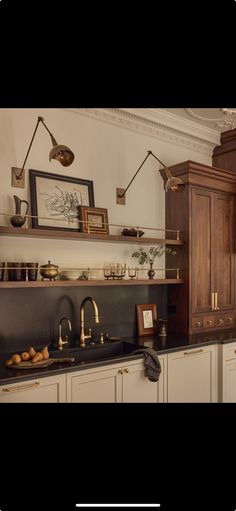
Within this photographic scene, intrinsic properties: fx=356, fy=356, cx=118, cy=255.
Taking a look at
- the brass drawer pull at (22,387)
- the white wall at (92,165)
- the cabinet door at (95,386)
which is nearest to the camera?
the brass drawer pull at (22,387)

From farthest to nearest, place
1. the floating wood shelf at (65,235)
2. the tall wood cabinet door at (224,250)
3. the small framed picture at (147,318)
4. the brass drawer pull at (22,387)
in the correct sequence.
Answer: the tall wood cabinet door at (224,250)
the small framed picture at (147,318)
the floating wood shelf at (65,235)
the brass drawer pull at (22,387)

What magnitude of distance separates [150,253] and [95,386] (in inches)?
54.9

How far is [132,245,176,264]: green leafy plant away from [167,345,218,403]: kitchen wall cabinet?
33.9 inches

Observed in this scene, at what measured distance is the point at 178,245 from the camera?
3291 millimetres

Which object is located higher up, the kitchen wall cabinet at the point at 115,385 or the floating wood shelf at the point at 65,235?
the floating wood shelf at the point at 65,235

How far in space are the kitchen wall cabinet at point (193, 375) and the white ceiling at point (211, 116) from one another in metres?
2.07

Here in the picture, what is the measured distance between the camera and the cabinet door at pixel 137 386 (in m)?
2.35

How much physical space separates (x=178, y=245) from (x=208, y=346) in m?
0.94

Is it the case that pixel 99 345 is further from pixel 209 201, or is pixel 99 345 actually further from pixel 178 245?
pixel 209 201

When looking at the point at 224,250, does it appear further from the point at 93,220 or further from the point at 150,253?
the point at 93,220

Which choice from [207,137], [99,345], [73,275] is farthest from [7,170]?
[207,137]

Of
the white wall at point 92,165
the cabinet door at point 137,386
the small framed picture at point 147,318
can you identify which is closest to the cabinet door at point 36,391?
the cabinet door at point 137,386

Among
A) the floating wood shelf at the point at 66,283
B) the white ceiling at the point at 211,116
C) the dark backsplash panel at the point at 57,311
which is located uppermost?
the white ceiling at the point at 211,116

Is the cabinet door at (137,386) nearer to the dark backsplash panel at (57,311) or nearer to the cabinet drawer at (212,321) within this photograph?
the dark backsplash panel at (57,311)
